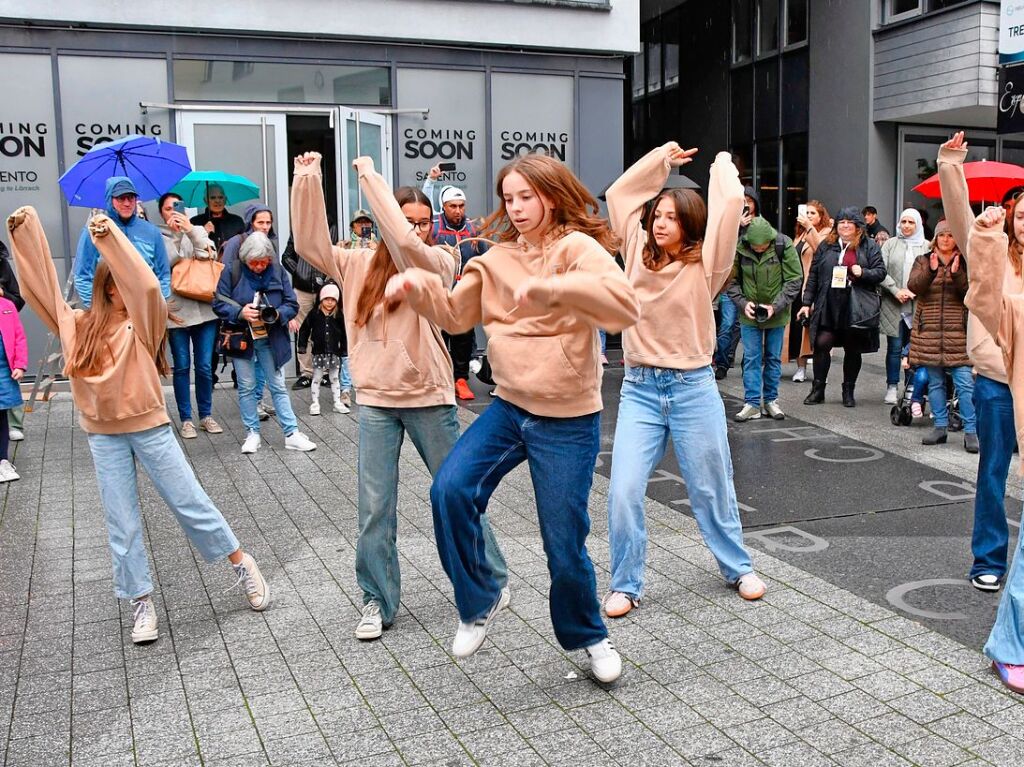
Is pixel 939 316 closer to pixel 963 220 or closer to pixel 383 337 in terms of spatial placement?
pixel 963 220

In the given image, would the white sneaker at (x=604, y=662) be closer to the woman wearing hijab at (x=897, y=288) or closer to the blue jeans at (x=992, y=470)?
the blue jeans at (x=992, y=470)

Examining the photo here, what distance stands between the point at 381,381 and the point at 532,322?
3.18ft

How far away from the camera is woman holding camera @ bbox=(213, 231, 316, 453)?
28.2 ft

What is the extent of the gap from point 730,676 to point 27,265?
326cm

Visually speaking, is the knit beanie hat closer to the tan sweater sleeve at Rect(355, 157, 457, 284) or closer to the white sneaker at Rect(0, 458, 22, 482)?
the tan sweater sleeve at Rect(355, 157, 457, 284)

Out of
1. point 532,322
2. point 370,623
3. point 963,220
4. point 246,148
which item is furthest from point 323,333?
point 532,322

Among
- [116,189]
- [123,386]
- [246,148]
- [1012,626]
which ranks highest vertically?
[246,148]

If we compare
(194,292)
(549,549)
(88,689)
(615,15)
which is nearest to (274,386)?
(194,292)

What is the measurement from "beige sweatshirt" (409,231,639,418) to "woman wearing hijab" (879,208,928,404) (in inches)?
296

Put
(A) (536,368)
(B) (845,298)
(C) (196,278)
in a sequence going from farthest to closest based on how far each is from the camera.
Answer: (B) (845,298) < (C) (196,278) < (A) (536,368)

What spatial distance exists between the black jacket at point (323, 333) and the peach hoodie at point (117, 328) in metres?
4.31

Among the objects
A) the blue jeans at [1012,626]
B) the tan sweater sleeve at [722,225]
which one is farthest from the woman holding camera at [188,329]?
the blue jeans at [1012,626]

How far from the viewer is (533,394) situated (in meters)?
3.76

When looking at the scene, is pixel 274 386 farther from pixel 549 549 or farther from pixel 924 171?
pixel 924 171
